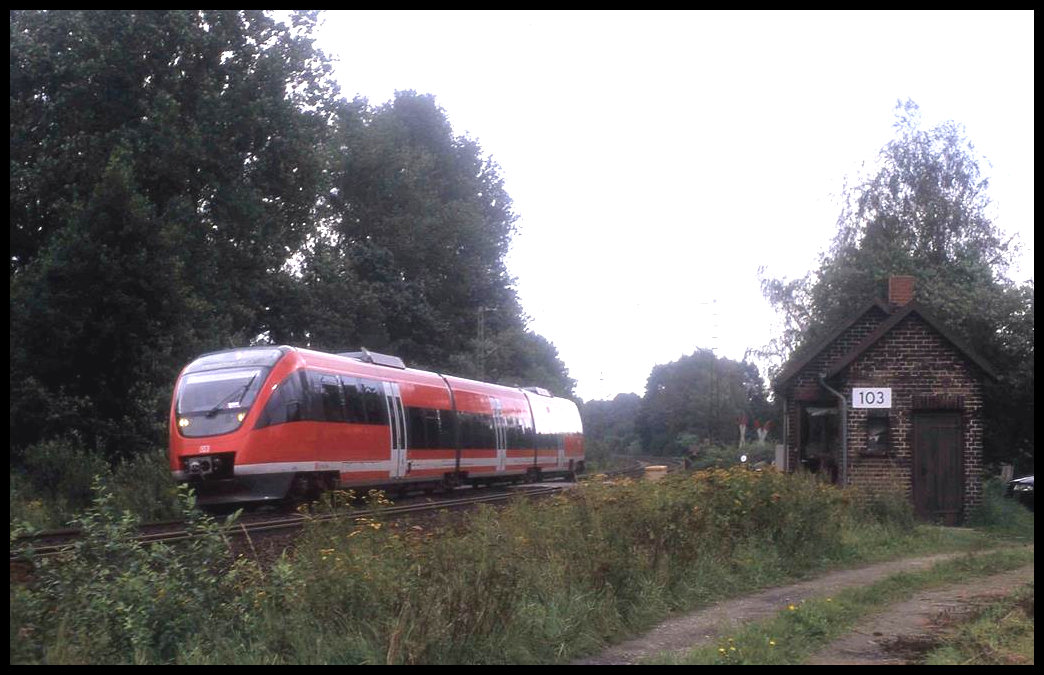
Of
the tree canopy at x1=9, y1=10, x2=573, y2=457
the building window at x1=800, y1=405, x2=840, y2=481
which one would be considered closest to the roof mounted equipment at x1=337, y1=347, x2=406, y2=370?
the tree canopy at x1=9, y1=10, x2=573, y2=457

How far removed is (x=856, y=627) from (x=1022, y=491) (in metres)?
21.0

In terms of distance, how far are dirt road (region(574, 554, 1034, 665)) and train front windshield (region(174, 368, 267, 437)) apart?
9202 millimetres

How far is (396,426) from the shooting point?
2212cm

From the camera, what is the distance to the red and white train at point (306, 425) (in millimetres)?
17656

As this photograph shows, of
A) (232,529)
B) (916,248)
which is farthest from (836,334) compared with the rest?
(916,248)

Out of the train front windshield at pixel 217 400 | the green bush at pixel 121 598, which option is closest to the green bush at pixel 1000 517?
the train front windshield at pixel 217 400

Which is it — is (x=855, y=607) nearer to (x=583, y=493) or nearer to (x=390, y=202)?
(x=583, y=493)

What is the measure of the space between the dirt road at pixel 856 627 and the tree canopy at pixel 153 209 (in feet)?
54.0

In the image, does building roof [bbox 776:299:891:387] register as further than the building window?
Yes

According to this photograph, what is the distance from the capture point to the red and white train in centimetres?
1766

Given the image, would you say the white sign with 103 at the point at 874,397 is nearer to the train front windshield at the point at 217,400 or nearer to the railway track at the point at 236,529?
the railway track at the point at 236,529

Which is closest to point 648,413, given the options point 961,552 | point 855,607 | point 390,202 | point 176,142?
point 390,202

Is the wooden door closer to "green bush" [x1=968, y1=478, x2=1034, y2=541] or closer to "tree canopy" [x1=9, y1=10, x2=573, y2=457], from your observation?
"green bush" [x1=968, y1=478, x2=1034, y2=541]

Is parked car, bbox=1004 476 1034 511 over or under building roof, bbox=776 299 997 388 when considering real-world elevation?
under
